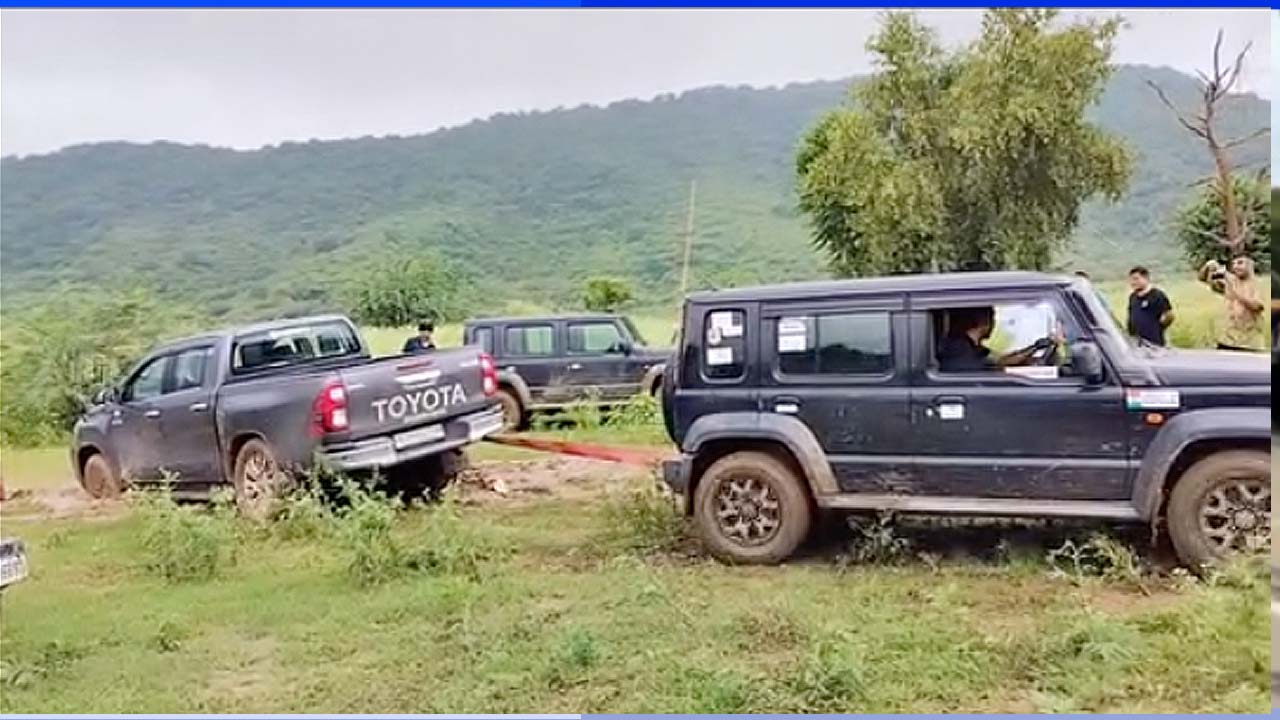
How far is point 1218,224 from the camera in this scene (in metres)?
3.59

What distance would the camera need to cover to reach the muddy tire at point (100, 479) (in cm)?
433

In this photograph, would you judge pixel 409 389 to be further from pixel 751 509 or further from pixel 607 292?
pixel 751 509

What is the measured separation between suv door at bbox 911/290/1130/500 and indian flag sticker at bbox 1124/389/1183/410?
1.2 inches

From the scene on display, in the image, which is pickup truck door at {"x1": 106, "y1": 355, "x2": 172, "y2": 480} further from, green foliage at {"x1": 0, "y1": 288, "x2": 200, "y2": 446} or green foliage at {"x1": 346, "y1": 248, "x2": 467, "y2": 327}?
green foliage at {"x1": 346, "y1": 248, "x2": 467, "y2": 327}

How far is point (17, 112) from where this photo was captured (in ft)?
13.0

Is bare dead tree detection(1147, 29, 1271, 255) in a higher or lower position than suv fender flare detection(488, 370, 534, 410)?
higher

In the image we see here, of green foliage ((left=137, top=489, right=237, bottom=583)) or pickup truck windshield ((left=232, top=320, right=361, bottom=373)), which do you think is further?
pickup truck windshield ((left=232, top=320, right=361, bottom=373))

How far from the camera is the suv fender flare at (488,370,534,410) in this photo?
4789 mm

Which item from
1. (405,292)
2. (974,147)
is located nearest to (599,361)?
(405,292)

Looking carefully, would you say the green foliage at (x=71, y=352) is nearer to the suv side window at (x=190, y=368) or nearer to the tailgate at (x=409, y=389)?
the suv side window at (x=190, y=368)

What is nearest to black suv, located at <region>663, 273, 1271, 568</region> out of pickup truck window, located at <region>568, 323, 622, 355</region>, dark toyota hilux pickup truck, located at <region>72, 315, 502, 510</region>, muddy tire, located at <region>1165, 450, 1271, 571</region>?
muddy tire, located at <region>1165, 450, 1271, 571</region>

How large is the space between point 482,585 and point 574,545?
1.24ft

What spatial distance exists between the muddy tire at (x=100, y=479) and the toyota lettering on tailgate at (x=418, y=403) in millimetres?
837

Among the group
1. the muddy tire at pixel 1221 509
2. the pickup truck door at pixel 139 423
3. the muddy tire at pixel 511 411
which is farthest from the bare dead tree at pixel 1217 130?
the pickup truck door at pixel 139 423
